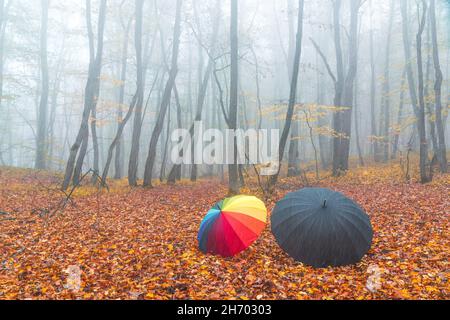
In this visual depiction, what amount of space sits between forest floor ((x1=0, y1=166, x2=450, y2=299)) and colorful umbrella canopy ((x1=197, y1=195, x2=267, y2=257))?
23 cm

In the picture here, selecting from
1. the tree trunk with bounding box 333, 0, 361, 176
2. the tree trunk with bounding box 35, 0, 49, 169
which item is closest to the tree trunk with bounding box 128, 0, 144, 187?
the tree trunk with bounding box 35, 0, 49, 169

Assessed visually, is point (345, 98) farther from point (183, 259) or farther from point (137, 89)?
point (183, 259)

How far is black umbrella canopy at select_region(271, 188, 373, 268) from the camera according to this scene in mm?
4965

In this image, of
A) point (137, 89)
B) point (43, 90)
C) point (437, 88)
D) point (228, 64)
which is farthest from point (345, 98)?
point (43, 90)

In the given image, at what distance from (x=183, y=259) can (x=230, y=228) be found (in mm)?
1087

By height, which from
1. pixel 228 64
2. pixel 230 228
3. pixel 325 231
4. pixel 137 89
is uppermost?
→ pixel 228 64

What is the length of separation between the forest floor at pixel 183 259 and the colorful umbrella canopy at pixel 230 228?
0.75ft

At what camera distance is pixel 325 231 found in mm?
4930

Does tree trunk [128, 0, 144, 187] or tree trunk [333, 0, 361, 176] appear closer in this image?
tree trunk [128, 0, 144, 187]

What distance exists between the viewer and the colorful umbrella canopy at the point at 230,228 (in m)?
5.73

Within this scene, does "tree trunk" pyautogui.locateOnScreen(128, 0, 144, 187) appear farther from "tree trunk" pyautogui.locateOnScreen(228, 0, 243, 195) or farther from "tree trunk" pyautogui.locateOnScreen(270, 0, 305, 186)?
"tree trunk" pyautogui.locateOnScreen(270, 0, 305, 186)

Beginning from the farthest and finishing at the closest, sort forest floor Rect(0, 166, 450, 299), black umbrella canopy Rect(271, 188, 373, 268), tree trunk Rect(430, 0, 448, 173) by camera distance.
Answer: tree trunk Rect(430, 0, 448, 173), black umbrella canopy Rect(271, 188, 373, 268), forest floor Rect(0, 166, 450, 299)
